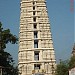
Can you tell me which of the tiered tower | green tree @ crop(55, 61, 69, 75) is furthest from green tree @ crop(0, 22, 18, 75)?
the tiered tower

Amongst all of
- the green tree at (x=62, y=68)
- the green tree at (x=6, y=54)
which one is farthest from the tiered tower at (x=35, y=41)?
the green tree at (x=6, y=54)

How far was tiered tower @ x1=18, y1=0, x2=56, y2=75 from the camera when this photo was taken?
68500mm

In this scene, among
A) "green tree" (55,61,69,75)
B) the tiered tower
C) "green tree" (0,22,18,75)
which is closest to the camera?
"green tree" (0,22,18,75)

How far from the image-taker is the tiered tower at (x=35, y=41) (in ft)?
225

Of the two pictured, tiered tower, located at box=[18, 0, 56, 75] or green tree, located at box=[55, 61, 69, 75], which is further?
tiered tower, located at box=[18, 0, 56, 75]

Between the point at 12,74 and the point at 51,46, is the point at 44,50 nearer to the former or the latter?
the point at 51,46

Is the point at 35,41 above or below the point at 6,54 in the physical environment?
above

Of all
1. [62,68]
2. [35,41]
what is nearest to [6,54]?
[62,68]

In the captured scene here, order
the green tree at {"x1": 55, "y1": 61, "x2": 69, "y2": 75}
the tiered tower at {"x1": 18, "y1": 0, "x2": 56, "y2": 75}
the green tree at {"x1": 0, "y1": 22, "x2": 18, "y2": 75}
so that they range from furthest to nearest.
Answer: the tiered tower at {"x1": 18, "y1": 0, "x2": 56, "y2": 75} < the green tree at {"x1": 55, "y1": 61, "x2": 69, "y2": 75} < the green tree at {"x1": 0, "y1": 22, "x2": 18, "y2": 75}

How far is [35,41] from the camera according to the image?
71188 millimetres

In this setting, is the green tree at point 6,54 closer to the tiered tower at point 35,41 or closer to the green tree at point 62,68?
the green tree at point 62,68

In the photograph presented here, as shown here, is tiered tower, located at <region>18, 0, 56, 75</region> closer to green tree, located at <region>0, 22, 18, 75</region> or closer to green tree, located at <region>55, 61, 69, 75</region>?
green tree, located at <region>55, 61, 69, 75</region>

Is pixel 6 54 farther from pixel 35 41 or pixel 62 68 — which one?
pixel 35 41

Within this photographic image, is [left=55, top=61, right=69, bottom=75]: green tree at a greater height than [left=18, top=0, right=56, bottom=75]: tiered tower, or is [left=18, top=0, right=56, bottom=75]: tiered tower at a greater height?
[left=18, top=0, right=56, bottom=75]: tiered tower
